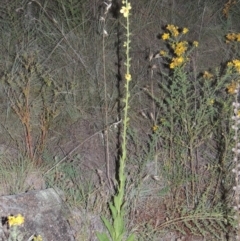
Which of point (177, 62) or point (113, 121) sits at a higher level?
point (177, 62)

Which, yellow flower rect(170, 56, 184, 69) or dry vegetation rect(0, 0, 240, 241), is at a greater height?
yellow flower rect(170, 56, 184, 69)

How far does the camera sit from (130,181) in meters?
2.93

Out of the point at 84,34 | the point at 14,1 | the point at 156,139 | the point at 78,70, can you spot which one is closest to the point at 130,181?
the point at 156,139

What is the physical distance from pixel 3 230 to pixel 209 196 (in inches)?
44.9

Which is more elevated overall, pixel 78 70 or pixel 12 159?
pixel 78 70

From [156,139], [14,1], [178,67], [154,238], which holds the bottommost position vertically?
[154,238]

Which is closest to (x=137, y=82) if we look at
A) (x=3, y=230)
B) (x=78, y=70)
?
(x=78, y=70)

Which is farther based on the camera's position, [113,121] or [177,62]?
[113,121]

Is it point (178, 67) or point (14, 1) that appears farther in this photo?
point (14, 1)

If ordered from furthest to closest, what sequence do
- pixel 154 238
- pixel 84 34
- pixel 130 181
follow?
pixel 84 34 < pixel 130 181 < pixel 154 238

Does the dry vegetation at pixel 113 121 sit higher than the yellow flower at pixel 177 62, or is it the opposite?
the yellow flower at pixel 177 62

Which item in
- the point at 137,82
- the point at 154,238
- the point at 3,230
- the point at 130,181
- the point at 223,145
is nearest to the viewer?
the point at 3,230

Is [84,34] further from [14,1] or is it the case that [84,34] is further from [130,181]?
[130,181]

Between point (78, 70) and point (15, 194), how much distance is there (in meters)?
1.29
